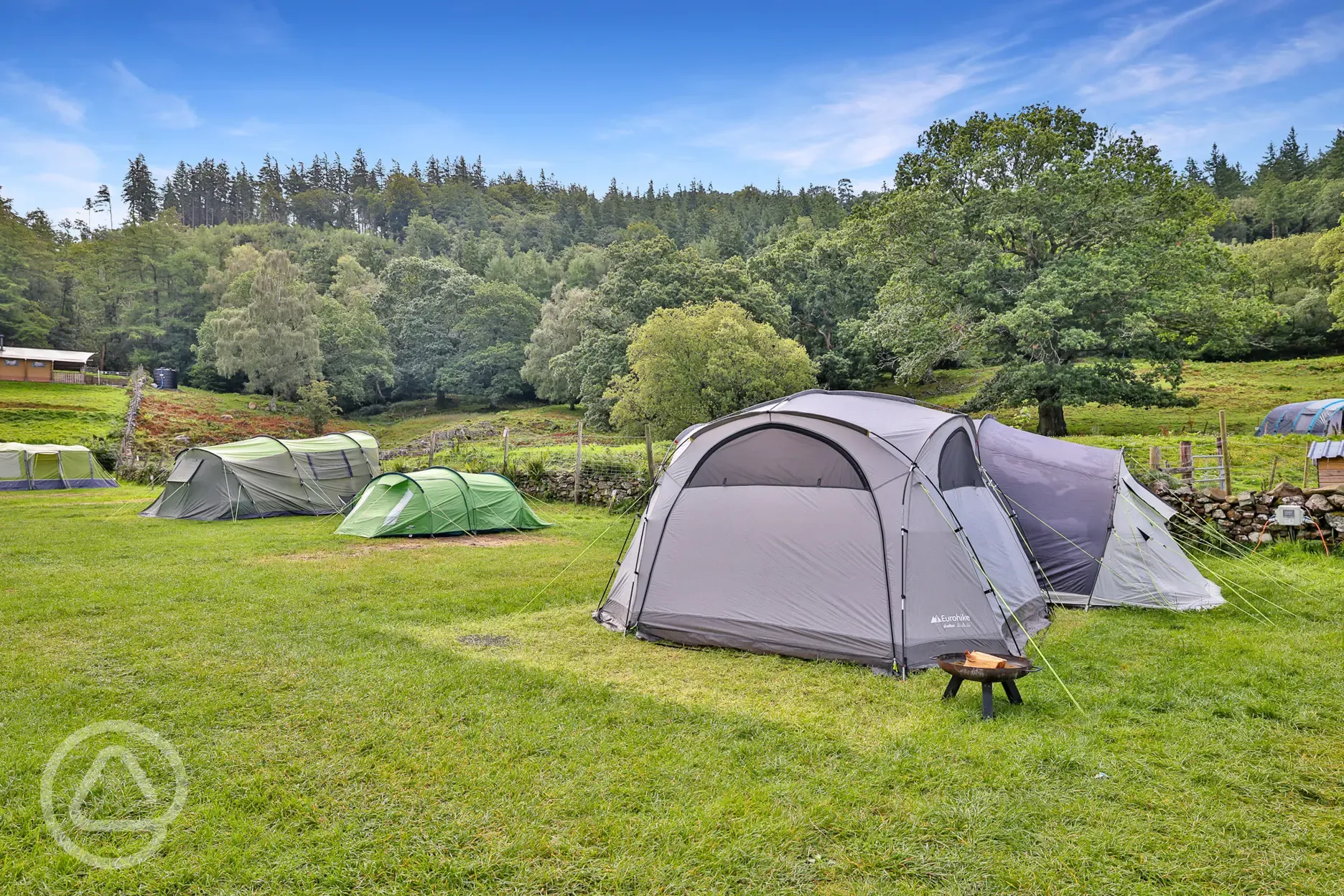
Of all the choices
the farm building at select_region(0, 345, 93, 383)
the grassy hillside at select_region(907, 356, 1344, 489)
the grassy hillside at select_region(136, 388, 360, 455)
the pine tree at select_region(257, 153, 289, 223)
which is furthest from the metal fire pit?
the pine tree at select_region(257, 153, 289, 223)

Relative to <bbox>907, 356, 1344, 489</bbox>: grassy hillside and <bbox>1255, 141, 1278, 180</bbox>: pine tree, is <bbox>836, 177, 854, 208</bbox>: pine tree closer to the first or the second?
<bbox>1255, 141, 1278, 180</bbox>: pine tree

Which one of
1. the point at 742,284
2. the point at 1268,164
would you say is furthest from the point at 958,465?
the point at 1268,164

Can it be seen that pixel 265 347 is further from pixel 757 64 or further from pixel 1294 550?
pixel 1294 550

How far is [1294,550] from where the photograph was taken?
33.0 feet

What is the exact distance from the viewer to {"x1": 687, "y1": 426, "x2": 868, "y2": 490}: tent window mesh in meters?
6.96

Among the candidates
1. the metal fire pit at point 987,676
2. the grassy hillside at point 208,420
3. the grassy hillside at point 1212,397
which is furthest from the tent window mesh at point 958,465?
the grassy hillside at point 208,420

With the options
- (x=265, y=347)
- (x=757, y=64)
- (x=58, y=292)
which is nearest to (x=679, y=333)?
(x=757, y=64)

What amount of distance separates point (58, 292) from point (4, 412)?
106ft

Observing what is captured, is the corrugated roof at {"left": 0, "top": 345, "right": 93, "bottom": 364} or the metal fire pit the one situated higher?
the corrugated roof at {"left": 0, "top": 345, "right": 93, "bottom": 364}

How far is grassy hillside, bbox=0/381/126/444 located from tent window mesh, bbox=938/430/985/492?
39.4 metres

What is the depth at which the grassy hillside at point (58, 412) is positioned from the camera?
35.5 m

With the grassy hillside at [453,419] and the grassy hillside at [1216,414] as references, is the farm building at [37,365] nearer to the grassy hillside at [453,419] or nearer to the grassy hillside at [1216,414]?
the grassy hillside at [453,419]

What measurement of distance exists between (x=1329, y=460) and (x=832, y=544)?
391 inches

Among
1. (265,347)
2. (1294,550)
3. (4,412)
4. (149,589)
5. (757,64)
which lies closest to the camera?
(149,589)
